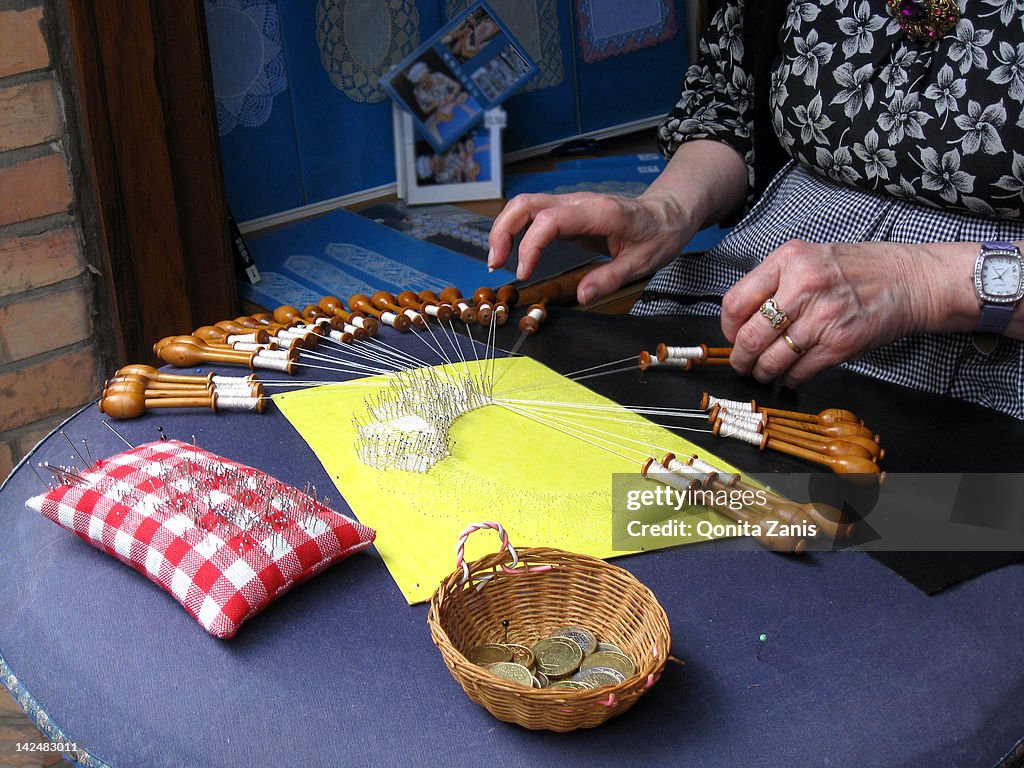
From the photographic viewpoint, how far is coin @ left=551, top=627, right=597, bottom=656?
3.18 feet

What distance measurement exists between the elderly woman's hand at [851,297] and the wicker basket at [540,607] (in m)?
0.58

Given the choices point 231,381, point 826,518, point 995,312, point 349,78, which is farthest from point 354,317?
point 349,78

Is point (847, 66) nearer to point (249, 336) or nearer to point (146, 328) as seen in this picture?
point (249, 336)

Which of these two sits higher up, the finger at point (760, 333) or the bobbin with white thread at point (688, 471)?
the finger at point (760, 333)

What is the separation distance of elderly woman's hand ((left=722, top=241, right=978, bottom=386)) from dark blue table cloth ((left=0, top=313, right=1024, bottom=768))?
375 millimetres

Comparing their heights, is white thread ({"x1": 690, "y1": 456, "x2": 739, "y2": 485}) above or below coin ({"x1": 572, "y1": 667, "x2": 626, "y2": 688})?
above

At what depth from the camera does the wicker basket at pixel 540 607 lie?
0.89 metres

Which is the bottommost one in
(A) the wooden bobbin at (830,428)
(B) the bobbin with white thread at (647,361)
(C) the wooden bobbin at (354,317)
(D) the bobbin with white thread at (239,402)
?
(A) the wooden bobbin at (830,428)

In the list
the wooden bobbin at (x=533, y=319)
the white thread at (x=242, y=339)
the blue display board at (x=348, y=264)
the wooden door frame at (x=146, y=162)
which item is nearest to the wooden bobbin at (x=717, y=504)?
the wooden bobbin at (x=533, y=319)

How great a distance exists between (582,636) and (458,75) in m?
2.20

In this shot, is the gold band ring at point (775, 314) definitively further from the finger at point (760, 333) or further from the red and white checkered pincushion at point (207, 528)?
the red and white checkered pincushion at point (207, 528)

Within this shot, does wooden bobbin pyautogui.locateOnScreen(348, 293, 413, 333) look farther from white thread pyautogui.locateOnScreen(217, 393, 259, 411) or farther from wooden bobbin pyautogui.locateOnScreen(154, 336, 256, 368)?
white thread pyautogui.locateOnScreen(217, 393, 259, 411)

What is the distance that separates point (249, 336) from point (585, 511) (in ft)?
2.27

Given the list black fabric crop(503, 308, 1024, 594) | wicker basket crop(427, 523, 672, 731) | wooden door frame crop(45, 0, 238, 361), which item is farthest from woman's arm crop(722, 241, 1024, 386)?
wooden door frame crop(45, 0, 238, 361)
